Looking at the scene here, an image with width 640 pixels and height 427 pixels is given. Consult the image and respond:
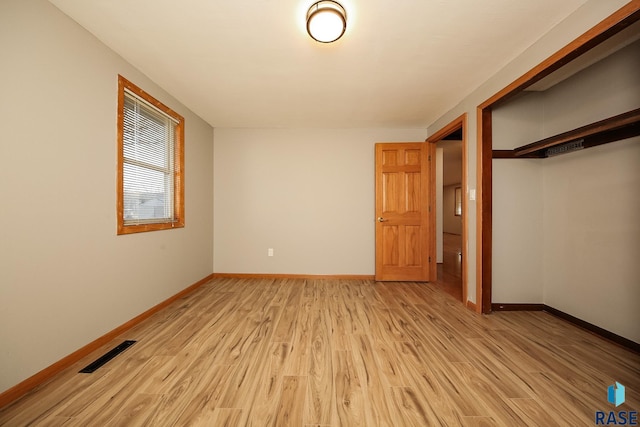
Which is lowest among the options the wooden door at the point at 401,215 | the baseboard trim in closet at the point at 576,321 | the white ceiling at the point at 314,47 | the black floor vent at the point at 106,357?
the black floor vent at the point at 106,357

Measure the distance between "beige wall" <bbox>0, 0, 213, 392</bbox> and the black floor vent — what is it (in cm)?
20

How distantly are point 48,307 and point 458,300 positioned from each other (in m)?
3.94

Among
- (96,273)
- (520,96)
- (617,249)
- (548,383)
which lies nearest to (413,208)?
(520,96)

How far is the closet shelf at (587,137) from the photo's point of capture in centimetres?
167

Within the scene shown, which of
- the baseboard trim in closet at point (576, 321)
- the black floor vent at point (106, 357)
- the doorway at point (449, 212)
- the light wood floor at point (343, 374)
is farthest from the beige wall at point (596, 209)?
the black floor vent at point (106, 357)

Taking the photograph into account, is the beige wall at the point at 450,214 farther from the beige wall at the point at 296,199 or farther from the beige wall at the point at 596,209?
the beige wall at the point at 596,209

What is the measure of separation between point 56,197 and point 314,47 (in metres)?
2.27

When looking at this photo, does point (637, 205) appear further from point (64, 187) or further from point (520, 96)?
point (64, 187)

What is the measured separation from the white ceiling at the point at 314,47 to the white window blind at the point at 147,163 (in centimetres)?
39

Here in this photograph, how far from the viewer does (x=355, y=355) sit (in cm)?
192

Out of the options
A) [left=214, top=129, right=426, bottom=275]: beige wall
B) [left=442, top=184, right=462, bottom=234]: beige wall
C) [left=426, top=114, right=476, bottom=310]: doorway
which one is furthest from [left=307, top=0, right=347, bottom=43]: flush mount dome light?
[left=442, top=184, right=462, bottom=234]: beige wall

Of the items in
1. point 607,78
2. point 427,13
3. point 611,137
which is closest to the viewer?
point 427,13

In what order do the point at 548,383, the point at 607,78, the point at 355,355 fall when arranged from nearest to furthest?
1. the point at 548,383
2. the point at 355,355
3. the point at 607,78

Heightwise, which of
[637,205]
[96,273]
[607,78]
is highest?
[607,78]
